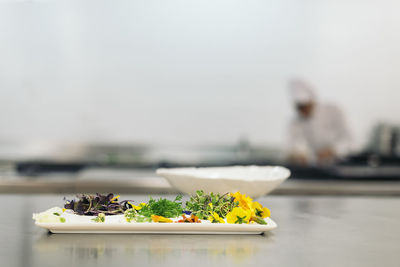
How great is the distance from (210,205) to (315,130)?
2.96m

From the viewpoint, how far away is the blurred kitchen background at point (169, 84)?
3529mm

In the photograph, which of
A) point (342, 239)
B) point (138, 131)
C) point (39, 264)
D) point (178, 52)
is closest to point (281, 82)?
point (178, 52)

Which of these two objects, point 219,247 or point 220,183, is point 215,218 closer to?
point 219,247

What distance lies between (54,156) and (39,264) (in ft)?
9.94

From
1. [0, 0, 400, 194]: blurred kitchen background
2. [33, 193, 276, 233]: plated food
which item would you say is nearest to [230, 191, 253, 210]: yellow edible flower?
[33, 193, 276, 233]: plated food

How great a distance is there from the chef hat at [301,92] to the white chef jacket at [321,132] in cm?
12

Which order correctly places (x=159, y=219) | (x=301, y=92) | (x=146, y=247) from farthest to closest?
(x=301, y=92) → (x=159, y=219) → (x=146, y=247)

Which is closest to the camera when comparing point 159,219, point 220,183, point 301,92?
point 159,219

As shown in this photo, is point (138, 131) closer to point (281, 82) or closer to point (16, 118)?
point (16, 118)

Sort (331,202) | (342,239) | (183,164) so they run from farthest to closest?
(183,164) → (331,202) → (342,239)

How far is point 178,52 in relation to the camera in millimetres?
3611

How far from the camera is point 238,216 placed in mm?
802

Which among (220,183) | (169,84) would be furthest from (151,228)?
(169,84)

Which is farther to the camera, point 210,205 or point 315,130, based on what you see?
point 315,130
